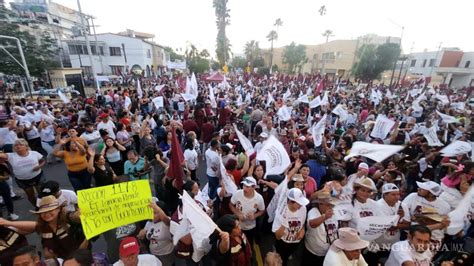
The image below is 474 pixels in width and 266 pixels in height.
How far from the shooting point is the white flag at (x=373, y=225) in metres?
3.12

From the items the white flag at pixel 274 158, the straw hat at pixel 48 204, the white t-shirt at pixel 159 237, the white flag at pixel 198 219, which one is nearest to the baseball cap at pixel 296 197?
the white flag at pixel 274 158

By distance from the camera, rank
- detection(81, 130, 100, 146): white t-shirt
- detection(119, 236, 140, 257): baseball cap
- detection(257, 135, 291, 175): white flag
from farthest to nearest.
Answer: detection(81, 130, 100, 146): white t-shirt, detection(257, 135, 291, 175): white flag, detection(119, 236, 140, 257): baseball cap

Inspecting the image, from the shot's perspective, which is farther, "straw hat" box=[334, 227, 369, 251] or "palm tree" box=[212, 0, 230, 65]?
"palm tree" box=[212, 0, 230, 65]

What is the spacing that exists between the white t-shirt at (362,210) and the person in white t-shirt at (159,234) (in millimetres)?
2490

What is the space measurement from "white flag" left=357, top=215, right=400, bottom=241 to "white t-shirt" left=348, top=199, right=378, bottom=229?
192mm

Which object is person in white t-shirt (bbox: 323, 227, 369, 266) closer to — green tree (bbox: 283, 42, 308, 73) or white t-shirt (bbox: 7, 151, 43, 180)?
white t-shirt (bbox: 7, 151, 43, 180)

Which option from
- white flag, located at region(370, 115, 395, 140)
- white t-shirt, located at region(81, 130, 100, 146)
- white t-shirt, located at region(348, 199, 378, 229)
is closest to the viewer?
white t-shirt, located at region(348, 199, 378, 229)

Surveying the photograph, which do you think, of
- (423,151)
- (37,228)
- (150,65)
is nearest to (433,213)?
(423,151)

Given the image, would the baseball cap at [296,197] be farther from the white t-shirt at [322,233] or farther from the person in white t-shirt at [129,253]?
the person in white t-shirt at [129,253]

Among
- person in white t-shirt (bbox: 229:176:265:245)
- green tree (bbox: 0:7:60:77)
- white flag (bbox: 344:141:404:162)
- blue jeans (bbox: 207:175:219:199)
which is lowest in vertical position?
blue jeans (bbox: 207:175:219:199)

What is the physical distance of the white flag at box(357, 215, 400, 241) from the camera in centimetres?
312

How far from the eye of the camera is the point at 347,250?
258 centimetres

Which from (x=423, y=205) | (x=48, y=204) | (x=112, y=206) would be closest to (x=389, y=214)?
(x=423, y=205)

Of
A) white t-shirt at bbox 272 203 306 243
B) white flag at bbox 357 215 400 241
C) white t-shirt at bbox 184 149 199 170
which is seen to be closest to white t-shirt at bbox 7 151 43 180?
white t-shirt at bbox 184 149 199 170
